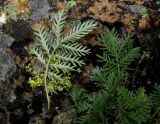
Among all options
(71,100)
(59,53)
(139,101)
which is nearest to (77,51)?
(59,53)

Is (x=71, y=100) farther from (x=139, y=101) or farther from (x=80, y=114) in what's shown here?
(x=139, y=101)

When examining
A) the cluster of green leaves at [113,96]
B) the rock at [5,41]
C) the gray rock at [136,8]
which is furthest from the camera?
the gray rock at [136,8]

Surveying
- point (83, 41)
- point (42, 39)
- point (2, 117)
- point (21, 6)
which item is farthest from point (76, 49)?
point (2, 117)

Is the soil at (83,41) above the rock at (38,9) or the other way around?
the other way around

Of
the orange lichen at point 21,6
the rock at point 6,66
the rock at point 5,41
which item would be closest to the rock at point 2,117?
the rock at point 6,66

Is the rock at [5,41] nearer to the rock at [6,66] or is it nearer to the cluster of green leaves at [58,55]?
the rock at [6,66]

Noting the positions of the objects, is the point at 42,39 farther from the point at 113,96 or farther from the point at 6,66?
the point at 113,96

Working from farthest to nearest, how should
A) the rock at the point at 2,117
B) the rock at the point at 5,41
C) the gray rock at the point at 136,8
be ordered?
the gray rock at the point at 136,8 → the rock at the point at 5,41 → the rock at the point at 2,117
